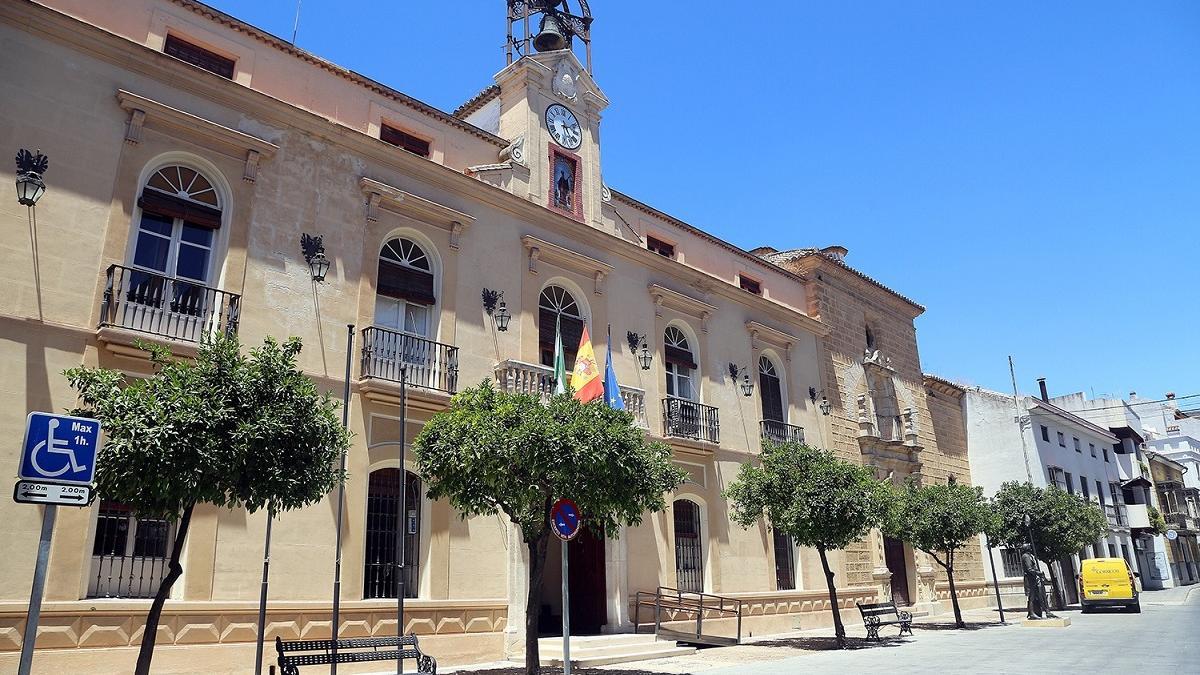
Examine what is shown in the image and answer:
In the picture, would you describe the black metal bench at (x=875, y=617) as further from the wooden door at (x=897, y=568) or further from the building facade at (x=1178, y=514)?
the building facade at (x=1178, y=514)

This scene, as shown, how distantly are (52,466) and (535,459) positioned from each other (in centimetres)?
652

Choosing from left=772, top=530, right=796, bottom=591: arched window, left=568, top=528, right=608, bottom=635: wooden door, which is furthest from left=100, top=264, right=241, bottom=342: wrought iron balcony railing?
left=772, top=530, right=796, bottom=591: arched window

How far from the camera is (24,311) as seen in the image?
37.8 ft

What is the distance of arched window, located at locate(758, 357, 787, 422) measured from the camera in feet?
79.9

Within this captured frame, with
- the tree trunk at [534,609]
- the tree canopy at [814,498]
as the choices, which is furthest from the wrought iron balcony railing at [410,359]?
the tree canopy at [814,498]

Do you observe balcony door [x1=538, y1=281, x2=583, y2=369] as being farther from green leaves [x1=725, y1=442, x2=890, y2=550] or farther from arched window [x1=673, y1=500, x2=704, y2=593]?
green leaves [x1=725, y1=442, x2=890, y2=550]

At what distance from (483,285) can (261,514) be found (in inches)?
260

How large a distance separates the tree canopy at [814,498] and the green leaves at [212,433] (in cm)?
1137

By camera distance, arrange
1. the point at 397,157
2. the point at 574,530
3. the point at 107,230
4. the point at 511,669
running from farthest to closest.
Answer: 1. the point at 397,157
2. the point at 511,669
3. the point at 107,230
4. the point at 574,530

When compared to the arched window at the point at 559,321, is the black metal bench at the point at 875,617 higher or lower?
lower

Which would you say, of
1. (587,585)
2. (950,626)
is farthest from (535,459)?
(950,626)

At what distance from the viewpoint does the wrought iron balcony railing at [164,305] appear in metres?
12.3

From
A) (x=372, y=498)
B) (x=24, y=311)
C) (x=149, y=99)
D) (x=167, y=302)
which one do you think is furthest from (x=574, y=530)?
(x=149, y=99)

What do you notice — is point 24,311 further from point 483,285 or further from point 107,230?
point 483,285
